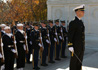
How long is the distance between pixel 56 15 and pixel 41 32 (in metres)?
4.79

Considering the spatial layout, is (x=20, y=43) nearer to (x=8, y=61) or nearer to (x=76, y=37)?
(x=8, y=61)

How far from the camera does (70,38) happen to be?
4.13 metres

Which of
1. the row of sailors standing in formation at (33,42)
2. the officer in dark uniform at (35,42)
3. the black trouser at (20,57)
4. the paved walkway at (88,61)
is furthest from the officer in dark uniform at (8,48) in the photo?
the paved walkway at (88,61)

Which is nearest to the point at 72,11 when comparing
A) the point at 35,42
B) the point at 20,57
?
the point at 35,42

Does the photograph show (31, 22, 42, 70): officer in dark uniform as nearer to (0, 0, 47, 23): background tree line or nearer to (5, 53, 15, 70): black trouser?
(5, 53, 15, 70): black trouser

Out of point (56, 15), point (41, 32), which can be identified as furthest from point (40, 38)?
point (56, 15)

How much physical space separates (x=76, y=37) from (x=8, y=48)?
2032mm

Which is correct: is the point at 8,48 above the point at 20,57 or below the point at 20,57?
above

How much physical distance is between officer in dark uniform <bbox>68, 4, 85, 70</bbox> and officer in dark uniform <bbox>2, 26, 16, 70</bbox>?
1.83m

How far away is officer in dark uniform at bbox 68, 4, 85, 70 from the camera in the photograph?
413 centimetres

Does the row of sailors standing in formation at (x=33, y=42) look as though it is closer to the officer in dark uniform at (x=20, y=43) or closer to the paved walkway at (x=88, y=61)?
the officer in dark uniform at (x=20, y=43)

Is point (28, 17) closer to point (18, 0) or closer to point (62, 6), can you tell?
point (18, 0)

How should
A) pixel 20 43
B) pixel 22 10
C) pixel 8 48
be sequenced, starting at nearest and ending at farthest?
pixel 8 48
pixel 20 43
pixel 22 10

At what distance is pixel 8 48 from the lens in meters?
4.97
